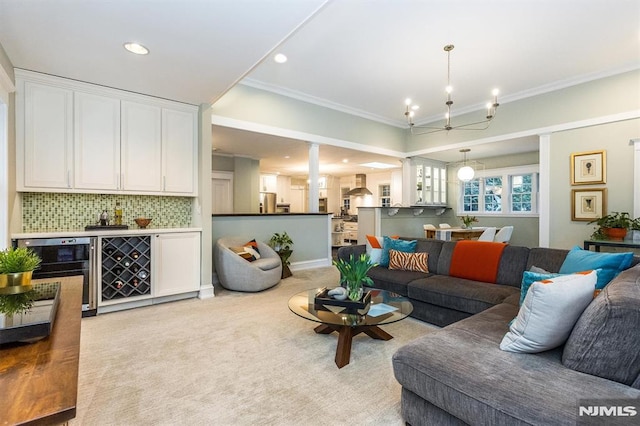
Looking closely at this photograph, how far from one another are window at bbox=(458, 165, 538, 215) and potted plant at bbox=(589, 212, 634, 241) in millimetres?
2853

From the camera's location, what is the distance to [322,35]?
3424 millimetres

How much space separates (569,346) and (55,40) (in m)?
3.99

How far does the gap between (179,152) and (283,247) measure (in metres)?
2.24

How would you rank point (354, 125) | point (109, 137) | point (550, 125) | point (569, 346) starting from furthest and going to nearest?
point (354, 125) → point (550, 125) → point (109, 137) → point (569, 346)

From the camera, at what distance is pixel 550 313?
4.78 feet

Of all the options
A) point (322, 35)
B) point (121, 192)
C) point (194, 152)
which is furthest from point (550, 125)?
point (121, 192)

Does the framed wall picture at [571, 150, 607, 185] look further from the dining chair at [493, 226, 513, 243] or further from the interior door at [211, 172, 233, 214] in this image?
the interior door at [211, 172, 233, 214]

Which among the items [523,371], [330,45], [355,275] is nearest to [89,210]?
[355,275]

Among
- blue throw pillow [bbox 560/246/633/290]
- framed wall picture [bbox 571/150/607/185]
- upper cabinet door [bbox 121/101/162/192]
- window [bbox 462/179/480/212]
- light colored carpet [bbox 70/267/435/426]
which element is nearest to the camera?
light colored carpet [bbox 70/267/435/426]

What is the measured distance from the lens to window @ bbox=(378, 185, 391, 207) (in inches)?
408

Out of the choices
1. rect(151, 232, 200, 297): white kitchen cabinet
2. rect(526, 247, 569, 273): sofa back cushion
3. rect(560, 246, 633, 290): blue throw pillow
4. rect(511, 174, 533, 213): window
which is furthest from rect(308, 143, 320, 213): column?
rect(511, 174, 533, 213): window

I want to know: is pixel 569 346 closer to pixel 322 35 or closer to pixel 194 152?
pixel 322 35

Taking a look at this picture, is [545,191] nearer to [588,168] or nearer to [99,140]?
[588,168]

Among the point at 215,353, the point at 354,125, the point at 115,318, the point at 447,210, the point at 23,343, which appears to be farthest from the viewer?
the point at 447,210
